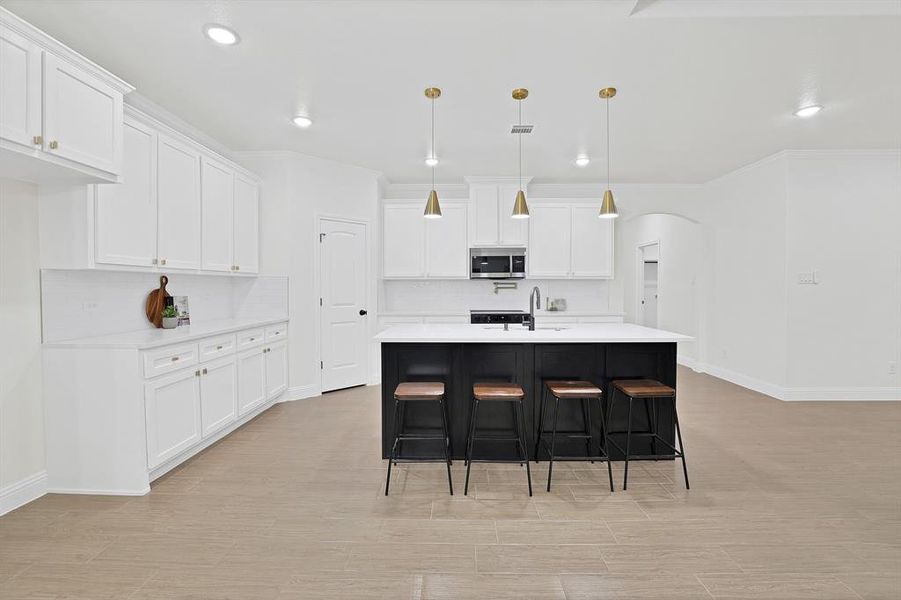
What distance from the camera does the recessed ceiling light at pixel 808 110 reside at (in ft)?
12.2

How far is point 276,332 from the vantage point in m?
4.73

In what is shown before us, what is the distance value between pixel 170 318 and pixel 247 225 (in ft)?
4.70

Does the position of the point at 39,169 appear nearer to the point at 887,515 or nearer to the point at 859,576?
the point at 859,576

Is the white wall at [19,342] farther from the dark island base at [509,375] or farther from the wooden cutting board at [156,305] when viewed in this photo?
the dark island base at [509,375]

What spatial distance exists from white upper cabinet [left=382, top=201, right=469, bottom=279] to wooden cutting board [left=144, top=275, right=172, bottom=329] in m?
2.91

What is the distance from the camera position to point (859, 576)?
2.01 meters

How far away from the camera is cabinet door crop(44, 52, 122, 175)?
2277 mm

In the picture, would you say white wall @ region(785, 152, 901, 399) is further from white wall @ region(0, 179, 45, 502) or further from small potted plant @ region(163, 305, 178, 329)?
white wall @ region(0, 179, 45, 502)

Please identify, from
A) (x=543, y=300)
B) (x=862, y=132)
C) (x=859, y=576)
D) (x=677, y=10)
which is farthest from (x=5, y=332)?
(x=862, y=132)

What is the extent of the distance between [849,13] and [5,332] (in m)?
5.19

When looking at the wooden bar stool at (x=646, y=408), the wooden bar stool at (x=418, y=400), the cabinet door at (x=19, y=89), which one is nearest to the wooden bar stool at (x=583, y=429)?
the wooden bar stool at (x=646, y=408)

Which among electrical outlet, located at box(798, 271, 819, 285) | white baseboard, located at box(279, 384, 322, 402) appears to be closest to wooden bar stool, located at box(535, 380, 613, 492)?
white baseboard, located at box(279, 384, 322, 402)

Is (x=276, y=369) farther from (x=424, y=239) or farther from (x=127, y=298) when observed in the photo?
(x=424, y=239)

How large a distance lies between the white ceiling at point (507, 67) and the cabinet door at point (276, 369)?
7.31 feet
